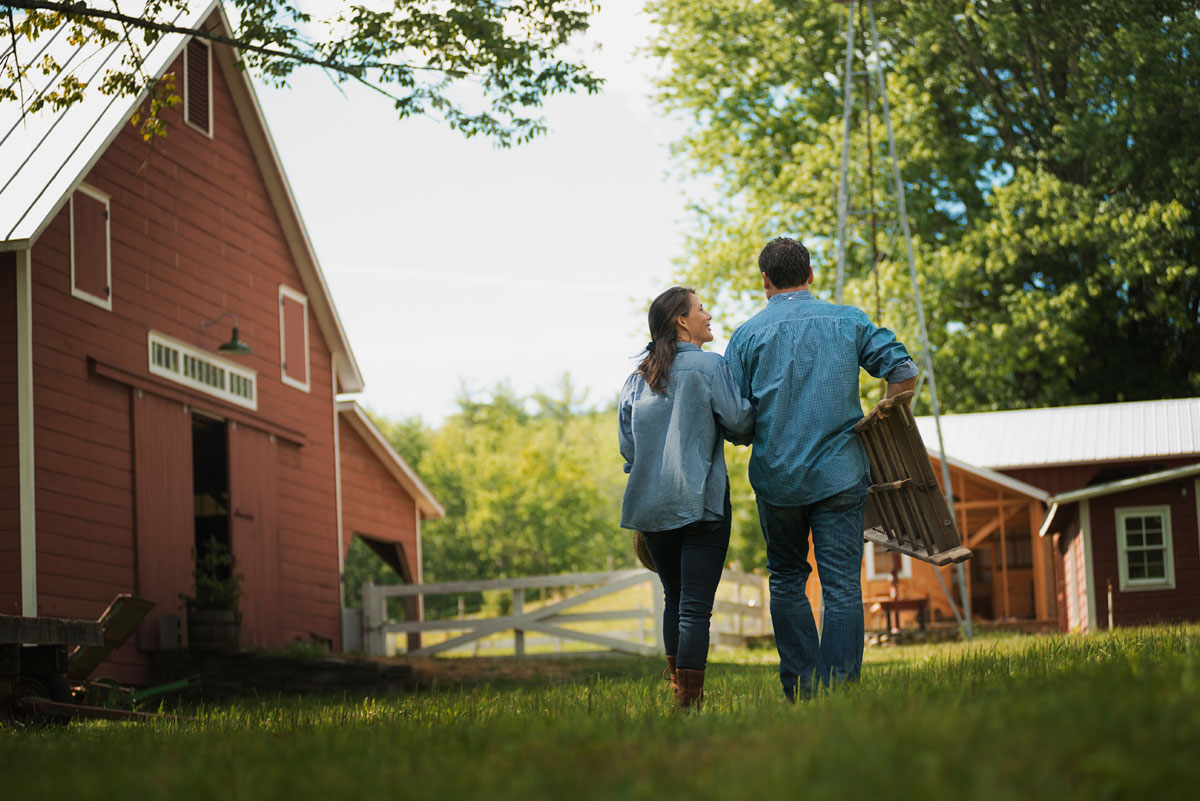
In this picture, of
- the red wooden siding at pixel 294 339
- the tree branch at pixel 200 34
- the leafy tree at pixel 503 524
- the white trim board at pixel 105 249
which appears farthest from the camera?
the leafy tree at pixel 503 524

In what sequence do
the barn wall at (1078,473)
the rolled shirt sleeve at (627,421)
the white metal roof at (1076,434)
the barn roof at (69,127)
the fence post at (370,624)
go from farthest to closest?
the barn wall at (1078,473) < the white metal roof at (1076,434) < the fence post at (370,624) < the barn roof at (69,127) < the rolled shirt sleeve at (627,421)

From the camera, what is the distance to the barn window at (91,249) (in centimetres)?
1418

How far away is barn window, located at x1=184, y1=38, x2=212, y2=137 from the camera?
1700cm

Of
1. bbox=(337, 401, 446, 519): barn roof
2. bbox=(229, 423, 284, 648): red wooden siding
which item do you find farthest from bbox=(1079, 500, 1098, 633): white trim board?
bbox=(229, 423, 284, 648): red wooden siding

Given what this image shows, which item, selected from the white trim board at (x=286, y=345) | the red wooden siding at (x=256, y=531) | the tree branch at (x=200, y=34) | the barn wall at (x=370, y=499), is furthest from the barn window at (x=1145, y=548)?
the tree branch at (x=200, y=34)

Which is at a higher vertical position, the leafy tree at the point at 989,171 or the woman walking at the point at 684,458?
the leafy tree at the point at 989,171

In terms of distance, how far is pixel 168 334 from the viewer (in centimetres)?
1586

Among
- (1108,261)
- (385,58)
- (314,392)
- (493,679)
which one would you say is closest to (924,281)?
(1108,261)

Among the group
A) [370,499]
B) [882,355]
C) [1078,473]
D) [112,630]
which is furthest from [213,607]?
[1078,473]

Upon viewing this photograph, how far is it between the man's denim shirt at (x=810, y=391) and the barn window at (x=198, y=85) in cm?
1288

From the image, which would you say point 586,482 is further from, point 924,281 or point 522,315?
point 522,315

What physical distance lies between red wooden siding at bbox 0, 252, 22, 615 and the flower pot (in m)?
2.55

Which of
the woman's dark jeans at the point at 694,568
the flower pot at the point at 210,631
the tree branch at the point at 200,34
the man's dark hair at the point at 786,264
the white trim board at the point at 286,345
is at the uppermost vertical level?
the tree branch at the point at 200,34

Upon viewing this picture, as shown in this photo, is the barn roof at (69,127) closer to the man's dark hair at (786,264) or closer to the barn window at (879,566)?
the man's dark hair at (786,264)
